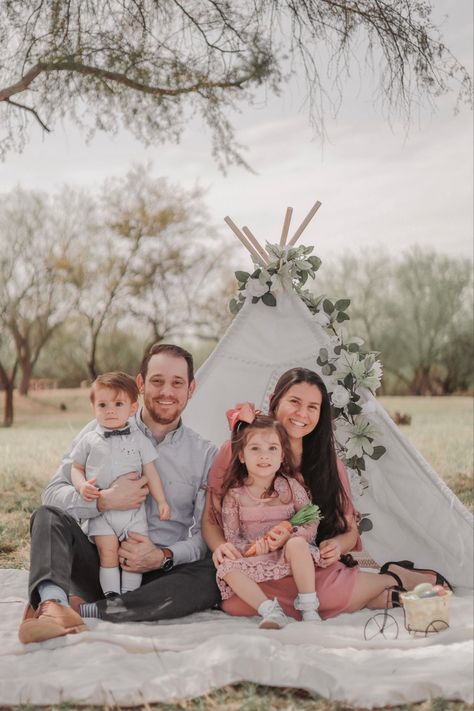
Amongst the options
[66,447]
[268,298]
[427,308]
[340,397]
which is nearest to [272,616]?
[340,397]

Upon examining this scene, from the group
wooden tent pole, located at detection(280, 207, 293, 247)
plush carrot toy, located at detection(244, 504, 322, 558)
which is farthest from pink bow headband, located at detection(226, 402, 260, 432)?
wooden tent pole, located at detection(280, 207, 293, 247)

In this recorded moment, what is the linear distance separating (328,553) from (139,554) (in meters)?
0.75

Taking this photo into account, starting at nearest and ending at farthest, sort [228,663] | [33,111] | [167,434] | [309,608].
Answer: [228,663]
[309,608]
[167,434]
[33,111]

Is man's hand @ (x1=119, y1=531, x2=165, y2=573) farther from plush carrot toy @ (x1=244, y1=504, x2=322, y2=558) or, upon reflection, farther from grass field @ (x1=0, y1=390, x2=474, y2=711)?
grass field @ (x1=0, y1=390, x2=474, y2=711)

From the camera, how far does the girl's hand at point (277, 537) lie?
3264 millimetres

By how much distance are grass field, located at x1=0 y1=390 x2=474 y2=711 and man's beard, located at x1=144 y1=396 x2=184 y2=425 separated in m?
1.24

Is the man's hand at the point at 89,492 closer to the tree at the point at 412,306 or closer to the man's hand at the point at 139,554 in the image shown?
the man's hand at the point at 139,554

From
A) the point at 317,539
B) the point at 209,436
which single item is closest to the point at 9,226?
the point at 209,436

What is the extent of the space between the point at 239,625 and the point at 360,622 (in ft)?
1.60

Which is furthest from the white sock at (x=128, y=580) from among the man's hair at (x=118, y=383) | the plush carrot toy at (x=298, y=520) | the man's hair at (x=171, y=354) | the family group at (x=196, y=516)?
the man's hair at (x=171, y=354)

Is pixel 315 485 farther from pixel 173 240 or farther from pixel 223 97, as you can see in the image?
pixel 173 240

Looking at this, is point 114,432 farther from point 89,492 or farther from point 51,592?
point 51,592

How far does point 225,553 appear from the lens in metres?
3.26

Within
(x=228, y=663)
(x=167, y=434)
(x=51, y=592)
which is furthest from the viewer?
(x=167, y=434)
